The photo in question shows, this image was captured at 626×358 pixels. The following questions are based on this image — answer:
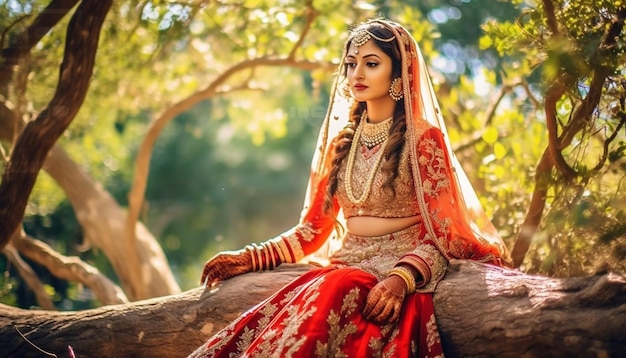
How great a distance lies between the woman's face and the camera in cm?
353

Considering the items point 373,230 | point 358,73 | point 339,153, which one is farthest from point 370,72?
point 373,230

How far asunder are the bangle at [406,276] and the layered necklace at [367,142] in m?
0.51

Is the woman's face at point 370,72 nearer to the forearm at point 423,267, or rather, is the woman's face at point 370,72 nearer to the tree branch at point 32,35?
the forearm at point 423,267

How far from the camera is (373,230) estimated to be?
353 cm

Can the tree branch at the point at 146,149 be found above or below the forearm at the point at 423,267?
above

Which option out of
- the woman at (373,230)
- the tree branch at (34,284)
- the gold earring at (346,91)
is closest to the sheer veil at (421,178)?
the woman at (373,230)

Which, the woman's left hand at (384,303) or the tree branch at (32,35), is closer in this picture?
the woman's left hand at (384,303)

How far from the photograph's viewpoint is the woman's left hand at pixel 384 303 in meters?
2.98

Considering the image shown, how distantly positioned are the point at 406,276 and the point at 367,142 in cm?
78

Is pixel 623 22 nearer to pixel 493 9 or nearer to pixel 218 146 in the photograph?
pixel 493 9

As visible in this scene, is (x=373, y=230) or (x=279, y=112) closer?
(x=373, y=230)

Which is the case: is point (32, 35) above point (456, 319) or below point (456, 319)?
above

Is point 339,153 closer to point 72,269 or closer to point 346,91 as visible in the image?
point 346,91

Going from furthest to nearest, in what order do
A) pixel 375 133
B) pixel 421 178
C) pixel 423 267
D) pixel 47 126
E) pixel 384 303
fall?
1. pixel 47 126
2. pixel 375 133
3. pixel 421 178
4. pixel 423 267
5. pixel 384 303
